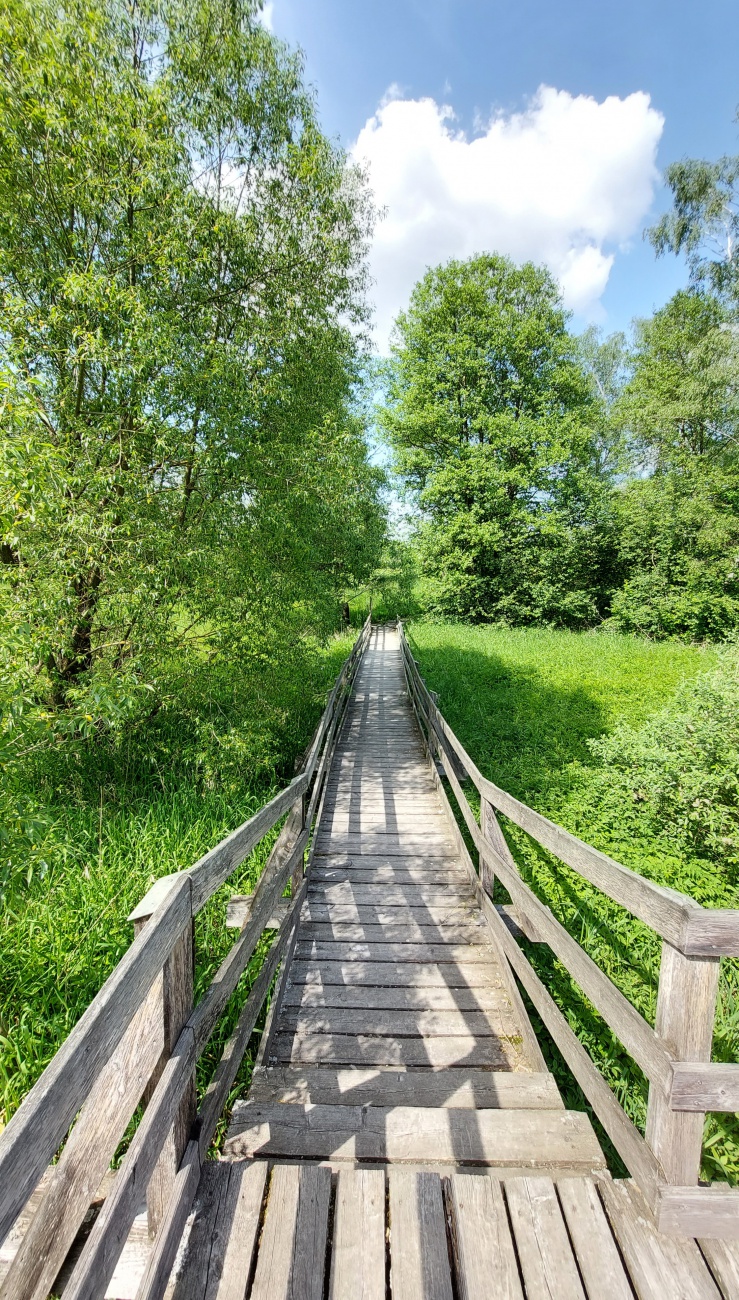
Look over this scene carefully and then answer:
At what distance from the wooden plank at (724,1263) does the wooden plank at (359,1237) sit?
3.03 feet

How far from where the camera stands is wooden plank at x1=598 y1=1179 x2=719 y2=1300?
4.46 feet

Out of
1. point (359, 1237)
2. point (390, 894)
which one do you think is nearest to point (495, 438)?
point (390, 894)

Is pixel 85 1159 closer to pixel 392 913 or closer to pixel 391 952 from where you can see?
pixel 391 952

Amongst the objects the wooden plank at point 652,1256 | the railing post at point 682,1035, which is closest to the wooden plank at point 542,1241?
the wooden plank at point 652,1256

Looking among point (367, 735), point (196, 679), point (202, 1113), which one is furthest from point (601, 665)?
point (202, 1113)

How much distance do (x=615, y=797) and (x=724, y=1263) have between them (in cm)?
493

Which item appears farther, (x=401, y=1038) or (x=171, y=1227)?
(x=401, y=1038)

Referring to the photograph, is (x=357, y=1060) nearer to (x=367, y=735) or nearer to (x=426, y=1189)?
(x=426, y=1189)

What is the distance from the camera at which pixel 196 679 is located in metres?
5.72

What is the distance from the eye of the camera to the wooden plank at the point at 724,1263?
1356mm

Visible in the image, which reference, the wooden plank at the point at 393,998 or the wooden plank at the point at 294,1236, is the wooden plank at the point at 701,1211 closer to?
the wooden plank at the point at 294,1236

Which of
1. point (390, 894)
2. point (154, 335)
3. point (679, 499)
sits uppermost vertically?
point (679, 499)

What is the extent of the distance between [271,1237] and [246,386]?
5912mm

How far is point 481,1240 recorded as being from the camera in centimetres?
150
